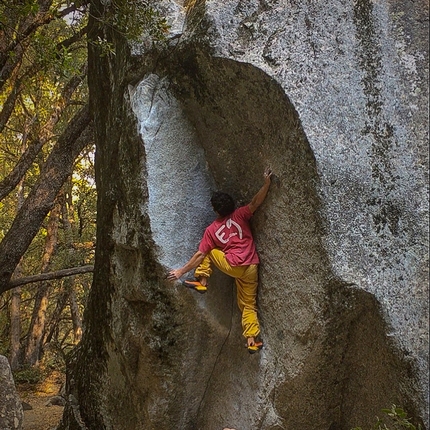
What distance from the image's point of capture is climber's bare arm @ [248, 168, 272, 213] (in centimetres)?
522

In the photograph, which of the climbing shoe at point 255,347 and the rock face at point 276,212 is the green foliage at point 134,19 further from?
the climbing shoe at point 255,347

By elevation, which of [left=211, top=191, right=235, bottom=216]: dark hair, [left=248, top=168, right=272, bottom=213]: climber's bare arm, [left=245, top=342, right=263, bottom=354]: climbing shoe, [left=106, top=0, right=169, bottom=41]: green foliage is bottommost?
[left=245, top=342, right=263, bottom=354]: climbing shoe

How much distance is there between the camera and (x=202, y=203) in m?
5.93

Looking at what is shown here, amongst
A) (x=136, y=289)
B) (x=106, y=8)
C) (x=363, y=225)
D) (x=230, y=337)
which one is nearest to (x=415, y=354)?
(x=363, y=225)

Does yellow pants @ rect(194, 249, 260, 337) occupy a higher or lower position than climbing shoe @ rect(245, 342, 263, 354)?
→ higher

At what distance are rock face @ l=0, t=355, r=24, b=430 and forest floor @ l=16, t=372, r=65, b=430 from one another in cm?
204

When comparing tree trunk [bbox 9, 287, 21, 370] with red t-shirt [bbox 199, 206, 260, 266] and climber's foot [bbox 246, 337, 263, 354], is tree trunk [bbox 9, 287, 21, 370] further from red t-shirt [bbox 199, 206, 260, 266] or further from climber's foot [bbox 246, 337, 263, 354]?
climber's foot [bbox 246, 337, 263, 354]

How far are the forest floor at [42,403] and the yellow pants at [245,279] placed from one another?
6281 millimetres

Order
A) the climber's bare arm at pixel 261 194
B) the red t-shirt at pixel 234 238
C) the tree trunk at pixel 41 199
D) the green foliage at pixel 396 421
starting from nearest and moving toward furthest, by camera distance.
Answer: the green foliage at pixel 396 421, the climber's bare arm at pixel 261 194, the red t-shirt at pixel 234 238, the tree trunk at pixel 41 199

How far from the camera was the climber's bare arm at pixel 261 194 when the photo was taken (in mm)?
5218

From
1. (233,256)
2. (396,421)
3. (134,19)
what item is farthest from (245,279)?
(134,19)

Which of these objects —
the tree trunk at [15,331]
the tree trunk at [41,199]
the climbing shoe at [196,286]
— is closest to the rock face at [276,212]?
the climbing shoe at [196,286]

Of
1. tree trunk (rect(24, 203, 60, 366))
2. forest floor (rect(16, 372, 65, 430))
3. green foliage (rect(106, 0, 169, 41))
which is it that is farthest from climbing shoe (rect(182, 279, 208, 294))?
tree trunk (rect(24, 203, 60, 366))

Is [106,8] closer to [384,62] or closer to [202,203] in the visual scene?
[202,203]
